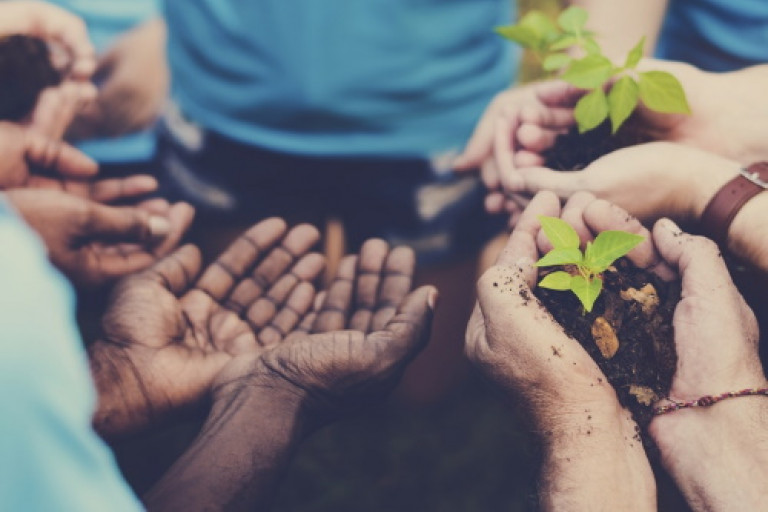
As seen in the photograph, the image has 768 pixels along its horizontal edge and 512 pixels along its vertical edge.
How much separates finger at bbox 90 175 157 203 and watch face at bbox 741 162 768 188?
176 centimetres

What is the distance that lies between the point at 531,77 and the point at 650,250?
7.31 feet

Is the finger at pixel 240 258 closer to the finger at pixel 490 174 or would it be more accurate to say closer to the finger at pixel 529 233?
the finger at pixel 490 174

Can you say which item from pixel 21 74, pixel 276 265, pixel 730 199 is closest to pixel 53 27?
pixel 21 74

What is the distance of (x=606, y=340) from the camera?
4.36 feet

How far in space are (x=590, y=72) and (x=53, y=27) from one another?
1727mm

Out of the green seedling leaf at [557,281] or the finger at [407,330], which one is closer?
the green seedling leaf at [557,281]

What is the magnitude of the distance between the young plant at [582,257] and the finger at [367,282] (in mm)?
538

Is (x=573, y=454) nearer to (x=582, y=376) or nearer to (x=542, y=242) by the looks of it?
(x=582, y=376)

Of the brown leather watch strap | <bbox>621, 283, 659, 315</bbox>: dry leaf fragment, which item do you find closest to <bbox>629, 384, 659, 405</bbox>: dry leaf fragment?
<bbox>621, 283, 659, 315</bbox>: dry leaf fragment

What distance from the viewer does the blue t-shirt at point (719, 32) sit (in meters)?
1.84

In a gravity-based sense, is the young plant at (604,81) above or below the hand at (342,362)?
above

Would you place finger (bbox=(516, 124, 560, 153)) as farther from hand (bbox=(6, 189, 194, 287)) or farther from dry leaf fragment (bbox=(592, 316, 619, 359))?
hand (bbox=(6, 189, 194, 287))

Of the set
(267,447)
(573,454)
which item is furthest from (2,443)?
(573,454)

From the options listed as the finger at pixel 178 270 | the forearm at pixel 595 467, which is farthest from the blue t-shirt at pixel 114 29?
the forearm at pixel 595 467
